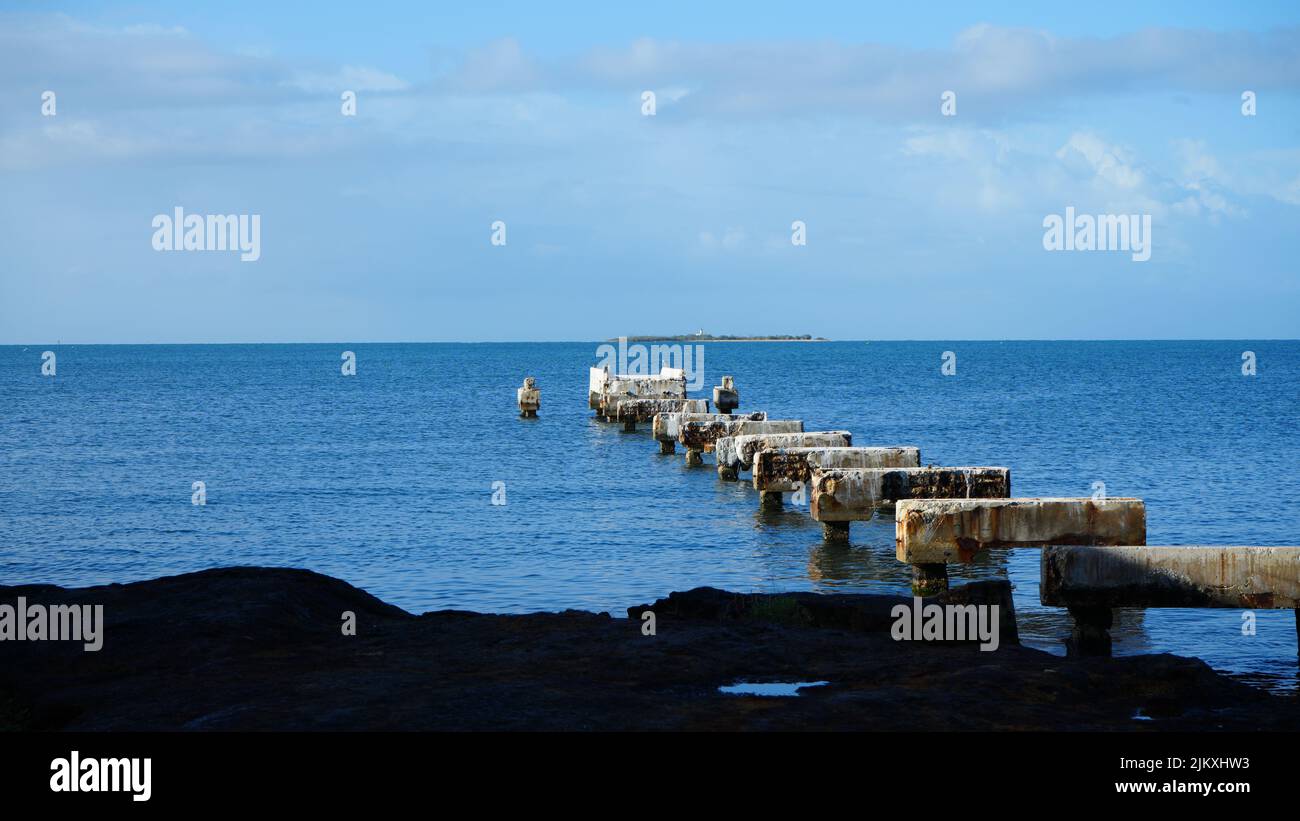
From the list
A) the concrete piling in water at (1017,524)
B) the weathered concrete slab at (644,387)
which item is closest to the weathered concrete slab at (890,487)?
the concrete piling in water at (1017,524)

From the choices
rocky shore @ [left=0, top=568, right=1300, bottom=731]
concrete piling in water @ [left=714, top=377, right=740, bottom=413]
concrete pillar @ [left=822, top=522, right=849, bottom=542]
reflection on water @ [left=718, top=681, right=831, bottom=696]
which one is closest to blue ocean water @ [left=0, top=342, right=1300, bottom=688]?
concrete pillar @ [left=822, top=522, right=849, bottom=542]

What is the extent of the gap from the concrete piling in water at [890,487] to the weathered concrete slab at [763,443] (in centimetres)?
501

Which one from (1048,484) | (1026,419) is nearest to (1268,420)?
(1026,419)

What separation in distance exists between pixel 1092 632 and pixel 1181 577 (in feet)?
3.08

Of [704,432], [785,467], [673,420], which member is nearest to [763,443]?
[785,467]

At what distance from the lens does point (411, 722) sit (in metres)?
7.62

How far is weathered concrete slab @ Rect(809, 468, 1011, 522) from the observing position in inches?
712

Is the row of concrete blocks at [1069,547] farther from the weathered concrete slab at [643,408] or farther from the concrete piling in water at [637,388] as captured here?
the concrete piling in water at [637,388]

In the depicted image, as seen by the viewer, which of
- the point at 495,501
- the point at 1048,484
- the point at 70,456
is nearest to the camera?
the point at 495,501

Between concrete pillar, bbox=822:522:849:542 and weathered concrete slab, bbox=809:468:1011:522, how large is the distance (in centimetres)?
57

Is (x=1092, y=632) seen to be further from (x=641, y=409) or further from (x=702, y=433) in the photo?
(x=641, y=409)

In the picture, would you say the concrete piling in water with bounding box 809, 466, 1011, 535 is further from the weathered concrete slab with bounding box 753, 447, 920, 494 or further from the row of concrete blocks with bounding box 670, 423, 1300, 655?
the weathered concrete slab with bounding box 753, 447, 920, 494
